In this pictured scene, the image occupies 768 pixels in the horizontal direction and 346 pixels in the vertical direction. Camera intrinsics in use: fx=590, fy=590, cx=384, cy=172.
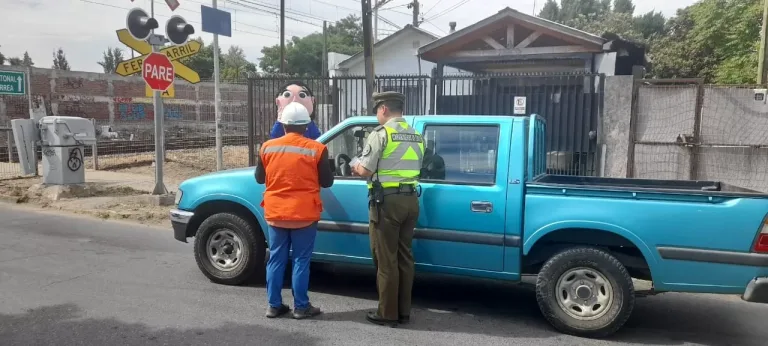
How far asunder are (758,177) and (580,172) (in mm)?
2605

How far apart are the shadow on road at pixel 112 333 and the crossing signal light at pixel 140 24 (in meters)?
6.10

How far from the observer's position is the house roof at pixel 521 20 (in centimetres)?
1143

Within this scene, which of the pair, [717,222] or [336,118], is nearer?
[717,222]

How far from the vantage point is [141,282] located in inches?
218

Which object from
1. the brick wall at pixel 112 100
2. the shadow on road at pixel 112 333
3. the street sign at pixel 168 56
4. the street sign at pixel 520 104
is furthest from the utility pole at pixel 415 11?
the shadow on road at pixel 112 333

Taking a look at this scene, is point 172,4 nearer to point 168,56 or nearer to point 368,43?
point 168,56

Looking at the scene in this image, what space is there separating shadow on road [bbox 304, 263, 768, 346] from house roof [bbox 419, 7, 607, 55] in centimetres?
702

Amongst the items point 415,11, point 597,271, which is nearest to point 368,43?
point 597,271

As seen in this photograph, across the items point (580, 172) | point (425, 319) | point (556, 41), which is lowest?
point (425, 319)

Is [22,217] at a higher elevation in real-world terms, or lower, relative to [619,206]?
lower

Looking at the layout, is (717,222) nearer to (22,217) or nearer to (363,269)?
(363,269)

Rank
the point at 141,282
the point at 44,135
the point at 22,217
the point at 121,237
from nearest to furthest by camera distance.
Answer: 1. the point at 141,282
2. the point at 121,237
3. the point at 22,217
4. the point at 44,135

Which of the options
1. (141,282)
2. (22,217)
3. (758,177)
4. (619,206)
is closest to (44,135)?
(22,217)

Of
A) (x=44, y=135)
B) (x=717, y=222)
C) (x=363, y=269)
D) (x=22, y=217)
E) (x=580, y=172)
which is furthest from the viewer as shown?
(x=44, y=135)
